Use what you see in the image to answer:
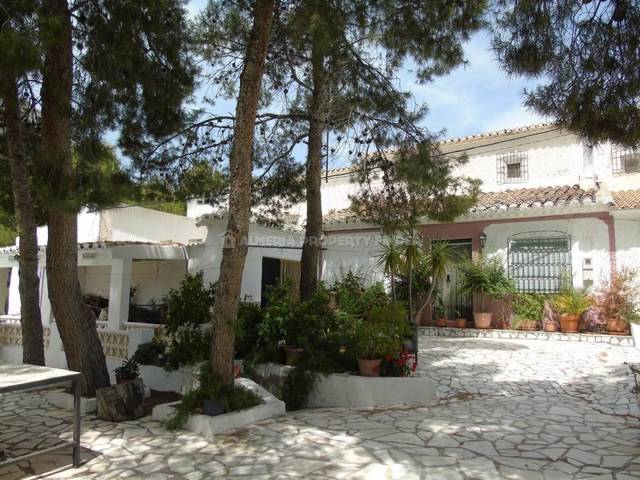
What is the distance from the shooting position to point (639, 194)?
525 inches

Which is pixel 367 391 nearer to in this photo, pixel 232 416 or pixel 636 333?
pixel 232 416

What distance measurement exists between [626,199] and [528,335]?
14.5 ft

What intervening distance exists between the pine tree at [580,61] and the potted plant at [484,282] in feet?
28.6

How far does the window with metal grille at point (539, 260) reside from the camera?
13.8m

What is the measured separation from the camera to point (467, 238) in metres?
15.4

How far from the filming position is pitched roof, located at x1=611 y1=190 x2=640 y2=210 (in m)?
12.5

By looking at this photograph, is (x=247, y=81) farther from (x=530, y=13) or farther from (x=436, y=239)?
(x=436, y=239)

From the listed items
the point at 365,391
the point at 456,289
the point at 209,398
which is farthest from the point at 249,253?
the point at 456,289

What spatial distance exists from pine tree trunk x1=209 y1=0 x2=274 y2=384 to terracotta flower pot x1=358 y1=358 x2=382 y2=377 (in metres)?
2.11

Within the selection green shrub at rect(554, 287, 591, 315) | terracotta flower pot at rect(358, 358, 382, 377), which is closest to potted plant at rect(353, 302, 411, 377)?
terracotta flower pot at rect(358, 358, 382, 377)

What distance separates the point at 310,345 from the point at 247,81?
403cm

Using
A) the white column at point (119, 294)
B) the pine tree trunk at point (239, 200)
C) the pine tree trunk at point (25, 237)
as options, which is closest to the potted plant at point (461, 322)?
the white column at point (119, 294)

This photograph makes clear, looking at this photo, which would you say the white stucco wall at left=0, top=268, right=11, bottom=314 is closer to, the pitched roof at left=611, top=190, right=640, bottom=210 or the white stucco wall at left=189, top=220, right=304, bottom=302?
the white stucco wall at left=189, top=220, right=304, bottom=302

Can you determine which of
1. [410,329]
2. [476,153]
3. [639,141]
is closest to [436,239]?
[476,153]
